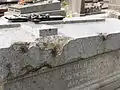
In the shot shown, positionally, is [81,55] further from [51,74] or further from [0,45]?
[0,45]

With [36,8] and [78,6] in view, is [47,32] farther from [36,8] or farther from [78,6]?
[78,6]

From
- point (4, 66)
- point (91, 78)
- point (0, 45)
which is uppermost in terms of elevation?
point (0, 45)

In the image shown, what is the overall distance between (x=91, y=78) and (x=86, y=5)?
16.8ft

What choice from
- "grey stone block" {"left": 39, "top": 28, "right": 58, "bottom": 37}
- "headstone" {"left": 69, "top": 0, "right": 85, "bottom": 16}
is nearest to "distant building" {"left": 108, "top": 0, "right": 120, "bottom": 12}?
"headstone" {"left": 69, "top": 0, "right": 85, "bottom": 16}

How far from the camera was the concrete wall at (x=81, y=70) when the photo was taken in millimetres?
2668

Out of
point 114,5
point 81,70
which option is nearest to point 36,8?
point 81,70

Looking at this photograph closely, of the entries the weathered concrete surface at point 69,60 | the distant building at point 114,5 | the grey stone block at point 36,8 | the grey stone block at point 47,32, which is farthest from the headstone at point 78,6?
the grey stone block at point 47,32

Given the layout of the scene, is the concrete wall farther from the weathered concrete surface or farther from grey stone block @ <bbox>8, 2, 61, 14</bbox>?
grey stone block @ <bbox>8, 2, 61, 14</bbox>

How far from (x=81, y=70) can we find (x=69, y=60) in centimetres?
29

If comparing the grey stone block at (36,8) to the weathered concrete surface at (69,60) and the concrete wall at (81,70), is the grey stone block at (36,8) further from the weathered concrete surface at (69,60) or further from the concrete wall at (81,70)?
the concrete wall at (81,70)

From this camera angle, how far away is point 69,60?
9.34 feet

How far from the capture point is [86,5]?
8.00m

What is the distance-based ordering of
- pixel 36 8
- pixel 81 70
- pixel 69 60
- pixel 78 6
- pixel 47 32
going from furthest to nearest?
pixel 78 6 < pixel 36 8 < pixel 81 70 < pixel 69 60 < pixel 47 32

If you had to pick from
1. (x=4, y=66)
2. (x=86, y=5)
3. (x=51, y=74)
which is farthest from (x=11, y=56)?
(x=86, y=5)
